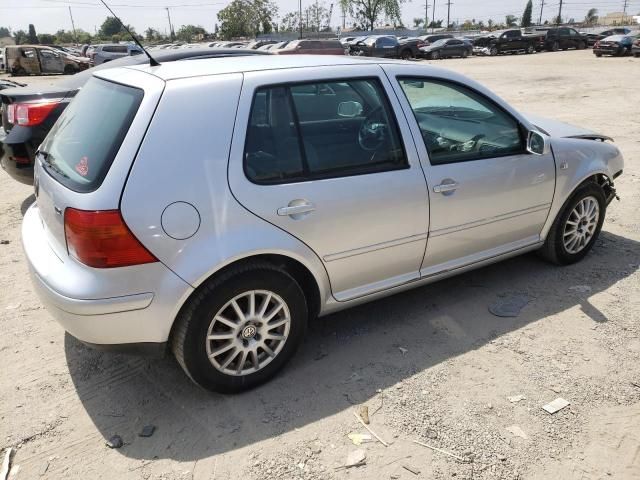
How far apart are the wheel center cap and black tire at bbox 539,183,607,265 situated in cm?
261

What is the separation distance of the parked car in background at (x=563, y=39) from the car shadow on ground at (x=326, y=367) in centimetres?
3959

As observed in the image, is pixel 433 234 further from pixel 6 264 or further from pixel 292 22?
pixel 292 22

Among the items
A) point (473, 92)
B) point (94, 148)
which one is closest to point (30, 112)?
point (94, 148)

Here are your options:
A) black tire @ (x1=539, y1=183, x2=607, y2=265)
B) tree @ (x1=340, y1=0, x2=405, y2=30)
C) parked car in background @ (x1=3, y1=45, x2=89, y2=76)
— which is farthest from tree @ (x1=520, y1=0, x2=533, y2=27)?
black tire @ (x1=539, y1=183, x2=607, y2=265)

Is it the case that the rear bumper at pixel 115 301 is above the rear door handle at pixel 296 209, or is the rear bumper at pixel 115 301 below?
below

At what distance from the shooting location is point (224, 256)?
257cm

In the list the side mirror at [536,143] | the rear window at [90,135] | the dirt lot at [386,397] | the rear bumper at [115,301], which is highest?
the rear window at [90,135]

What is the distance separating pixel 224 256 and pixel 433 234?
1415 mm

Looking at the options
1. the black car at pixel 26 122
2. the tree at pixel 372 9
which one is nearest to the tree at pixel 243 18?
the tree at pixel 372 9

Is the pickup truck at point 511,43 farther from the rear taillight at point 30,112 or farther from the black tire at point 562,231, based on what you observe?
the rear taillight at point 30,112

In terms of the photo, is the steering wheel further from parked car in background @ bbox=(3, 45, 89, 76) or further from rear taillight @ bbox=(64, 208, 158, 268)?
parked car in background @ bbox=(3, 45, 89, 76)

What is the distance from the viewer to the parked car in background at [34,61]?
28641 millimetres

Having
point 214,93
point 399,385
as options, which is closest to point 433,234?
point 399,385

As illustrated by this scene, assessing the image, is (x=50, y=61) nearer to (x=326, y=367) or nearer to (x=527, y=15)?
(x=326, y=367)
